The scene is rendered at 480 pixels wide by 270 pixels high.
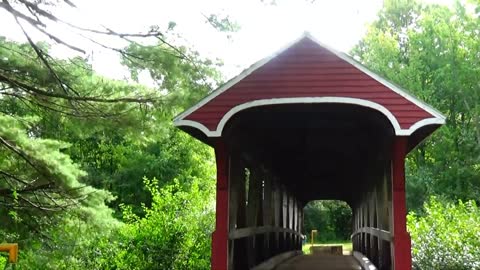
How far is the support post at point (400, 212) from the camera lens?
6.74 m

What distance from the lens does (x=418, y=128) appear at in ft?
22.0

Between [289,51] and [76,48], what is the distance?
8.67 ft

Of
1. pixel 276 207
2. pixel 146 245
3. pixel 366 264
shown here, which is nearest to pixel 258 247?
pixel 366 264

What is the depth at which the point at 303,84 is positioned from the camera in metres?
7.05

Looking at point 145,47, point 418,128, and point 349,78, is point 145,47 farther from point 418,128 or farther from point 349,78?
point 418,128

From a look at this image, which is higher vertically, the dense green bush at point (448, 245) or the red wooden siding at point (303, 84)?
the red wooden siding at point (303, 84)

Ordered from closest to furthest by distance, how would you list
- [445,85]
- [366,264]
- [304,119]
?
[304,119], [366,264], [445,85]

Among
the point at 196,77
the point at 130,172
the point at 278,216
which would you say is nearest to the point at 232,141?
the point at 196,77

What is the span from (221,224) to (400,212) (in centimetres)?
208

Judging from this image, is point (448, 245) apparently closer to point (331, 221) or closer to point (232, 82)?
point (232, 82)

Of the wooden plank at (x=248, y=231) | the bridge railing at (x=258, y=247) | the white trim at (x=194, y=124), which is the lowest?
the bridge railing at (x=258, y=247)

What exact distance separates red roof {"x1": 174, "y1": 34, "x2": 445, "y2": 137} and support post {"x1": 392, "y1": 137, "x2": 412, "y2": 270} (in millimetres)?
415

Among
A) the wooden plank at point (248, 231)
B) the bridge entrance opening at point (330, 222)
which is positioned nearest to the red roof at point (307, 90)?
the wooden plank at point (248, 231)

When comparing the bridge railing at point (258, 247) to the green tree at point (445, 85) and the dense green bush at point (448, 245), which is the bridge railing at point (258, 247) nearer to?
the dense green bush at point (448, 245)
